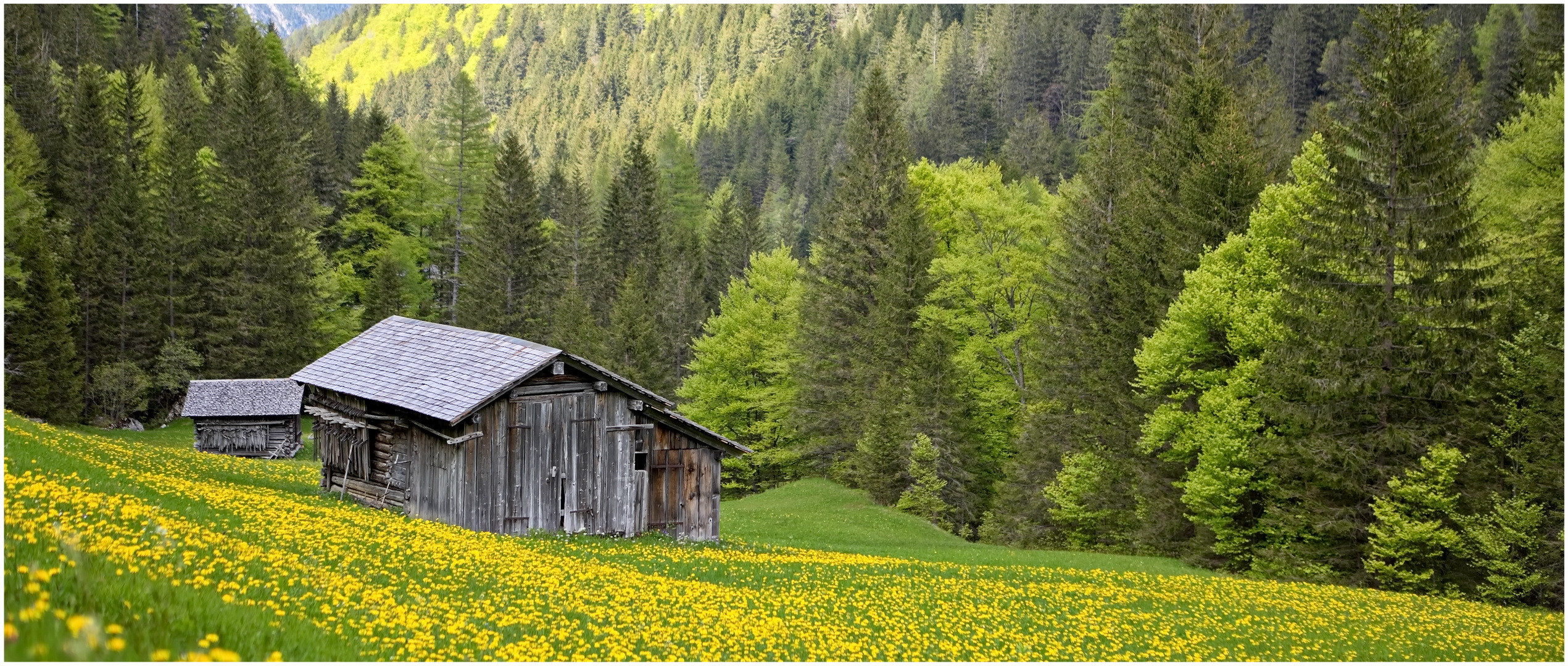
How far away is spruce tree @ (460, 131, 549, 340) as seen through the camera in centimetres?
6406

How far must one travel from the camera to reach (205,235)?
192ft

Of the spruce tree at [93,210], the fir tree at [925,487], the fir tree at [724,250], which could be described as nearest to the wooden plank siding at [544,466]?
the fir tree at [925,487]

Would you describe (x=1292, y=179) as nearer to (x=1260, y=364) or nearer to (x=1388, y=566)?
(x=1260, y=364)

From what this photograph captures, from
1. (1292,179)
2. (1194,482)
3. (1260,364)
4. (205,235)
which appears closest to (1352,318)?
(1260,364)

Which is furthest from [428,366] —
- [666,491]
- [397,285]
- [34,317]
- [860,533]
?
[397,285]

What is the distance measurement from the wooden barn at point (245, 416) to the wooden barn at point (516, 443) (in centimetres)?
2663

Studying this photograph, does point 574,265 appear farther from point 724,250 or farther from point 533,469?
point 533,469

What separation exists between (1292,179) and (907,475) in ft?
67.7

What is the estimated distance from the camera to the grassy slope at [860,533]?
27266 mm

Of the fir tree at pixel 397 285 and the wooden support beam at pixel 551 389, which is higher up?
the fir tree at pixel 397 285

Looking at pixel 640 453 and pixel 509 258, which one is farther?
pixel 509 258

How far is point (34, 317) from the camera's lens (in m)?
44.0

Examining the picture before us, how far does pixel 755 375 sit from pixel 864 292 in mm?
9410

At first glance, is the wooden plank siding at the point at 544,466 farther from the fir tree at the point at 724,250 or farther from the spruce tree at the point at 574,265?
the fir tree at the point at 724,250
